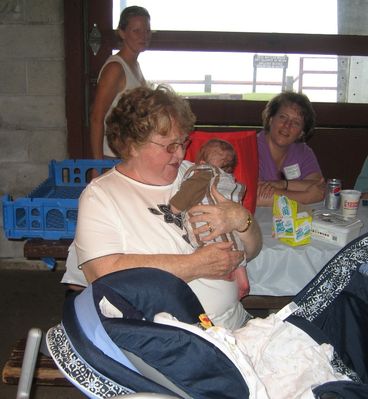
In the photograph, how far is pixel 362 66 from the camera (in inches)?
142

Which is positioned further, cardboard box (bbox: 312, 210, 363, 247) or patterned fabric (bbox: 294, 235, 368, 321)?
cardboard box (bbox: 312, 210, 363, 247)

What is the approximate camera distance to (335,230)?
189 centimetres

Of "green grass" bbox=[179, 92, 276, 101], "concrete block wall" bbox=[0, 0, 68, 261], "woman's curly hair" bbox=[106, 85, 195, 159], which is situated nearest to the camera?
"woman's curly hair" bbox=[106, 85, 195, 159]

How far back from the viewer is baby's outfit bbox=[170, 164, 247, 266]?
1.58 metres

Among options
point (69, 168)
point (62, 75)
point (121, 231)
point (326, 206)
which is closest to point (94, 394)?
point (121, 231)

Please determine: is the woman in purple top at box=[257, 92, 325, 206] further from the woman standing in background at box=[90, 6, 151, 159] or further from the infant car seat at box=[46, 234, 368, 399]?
the infant car seat at box=[46, 234, 368, 399]

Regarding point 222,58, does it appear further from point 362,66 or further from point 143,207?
point 143,207

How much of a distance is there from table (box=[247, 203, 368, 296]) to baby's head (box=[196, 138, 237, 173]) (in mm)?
318

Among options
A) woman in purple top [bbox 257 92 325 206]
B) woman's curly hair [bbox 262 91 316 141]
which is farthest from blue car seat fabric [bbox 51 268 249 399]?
woman's curly hair [bbox 262 91 316 141]

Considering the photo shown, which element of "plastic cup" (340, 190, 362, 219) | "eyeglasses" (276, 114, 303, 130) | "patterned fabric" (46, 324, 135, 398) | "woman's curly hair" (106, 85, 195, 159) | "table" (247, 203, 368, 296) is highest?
"woman's curly hair" (106, 85, 195, 159)

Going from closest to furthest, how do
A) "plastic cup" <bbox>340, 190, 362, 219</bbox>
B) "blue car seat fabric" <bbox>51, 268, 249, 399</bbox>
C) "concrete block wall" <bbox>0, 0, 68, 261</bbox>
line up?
1. "blue car seat fabric" <bbox>51, 268, 249, 399</bbox>
2. "plastic cup" <bbox>340, 190, 362, 219</bbox>
3. "concrete block wall" <bbox>0, 0, 68, 261</bbox>

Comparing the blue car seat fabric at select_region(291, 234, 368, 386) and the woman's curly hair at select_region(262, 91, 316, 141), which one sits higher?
the woman's curly hair at select_region(262, 91, 316, 141)

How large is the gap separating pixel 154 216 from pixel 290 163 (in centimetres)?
133

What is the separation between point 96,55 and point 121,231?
2.29 m
